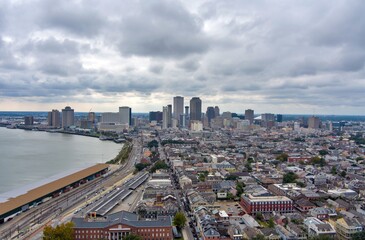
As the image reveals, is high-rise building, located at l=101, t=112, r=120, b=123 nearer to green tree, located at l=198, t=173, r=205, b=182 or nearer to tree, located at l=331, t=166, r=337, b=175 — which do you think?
green tree, located at l=198, t=173, r=205, b=182

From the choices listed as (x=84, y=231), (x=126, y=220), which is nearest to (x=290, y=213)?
(x=126, y=220)

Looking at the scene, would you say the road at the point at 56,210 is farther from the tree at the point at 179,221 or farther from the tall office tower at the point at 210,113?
the tall office tower at the point at 210,113

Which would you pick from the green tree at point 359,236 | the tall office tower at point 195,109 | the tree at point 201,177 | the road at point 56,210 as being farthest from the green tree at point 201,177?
the tall office tower at point 195,109

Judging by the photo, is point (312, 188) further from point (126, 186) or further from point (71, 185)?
point (71, 185)

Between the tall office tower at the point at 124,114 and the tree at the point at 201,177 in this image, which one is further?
the tall office tower at the point at 124,114

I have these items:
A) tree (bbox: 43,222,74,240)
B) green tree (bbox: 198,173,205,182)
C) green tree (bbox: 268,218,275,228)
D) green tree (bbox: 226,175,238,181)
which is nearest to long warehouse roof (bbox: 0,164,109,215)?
tree (bbox: 43,222,74,240)

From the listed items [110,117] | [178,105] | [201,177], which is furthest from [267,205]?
[178,105]
